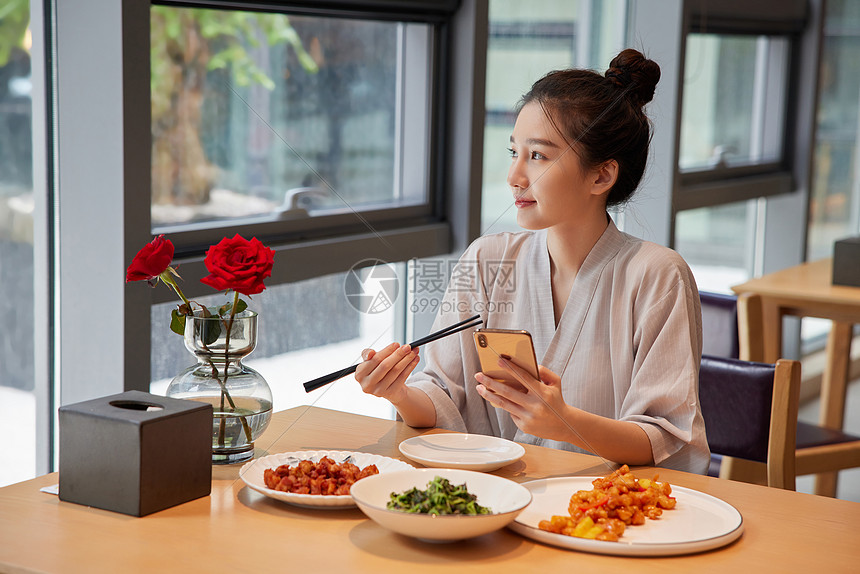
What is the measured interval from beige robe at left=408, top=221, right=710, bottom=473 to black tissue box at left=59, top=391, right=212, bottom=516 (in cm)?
48

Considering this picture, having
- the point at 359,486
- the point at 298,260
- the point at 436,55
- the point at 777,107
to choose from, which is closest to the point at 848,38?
the point at 777,107

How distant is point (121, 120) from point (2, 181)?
0.88ft

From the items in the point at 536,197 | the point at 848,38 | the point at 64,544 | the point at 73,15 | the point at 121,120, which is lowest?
the point at 64,544

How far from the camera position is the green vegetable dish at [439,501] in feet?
3.09

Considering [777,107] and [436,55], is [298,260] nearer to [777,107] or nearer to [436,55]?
[436,55]

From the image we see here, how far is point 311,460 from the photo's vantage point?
1171 millimetres

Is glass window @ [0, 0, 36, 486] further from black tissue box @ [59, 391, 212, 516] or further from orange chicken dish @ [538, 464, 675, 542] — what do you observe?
orange chicken dish @ [538, 464, 675, 542]

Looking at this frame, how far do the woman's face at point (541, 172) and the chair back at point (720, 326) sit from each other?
82 cm

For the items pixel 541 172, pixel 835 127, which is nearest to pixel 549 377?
pixel 541 172

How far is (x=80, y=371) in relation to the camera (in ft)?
5.78

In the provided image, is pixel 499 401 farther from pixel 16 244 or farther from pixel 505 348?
pixel 16 244

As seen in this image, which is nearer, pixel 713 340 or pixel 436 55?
pixel 713 340

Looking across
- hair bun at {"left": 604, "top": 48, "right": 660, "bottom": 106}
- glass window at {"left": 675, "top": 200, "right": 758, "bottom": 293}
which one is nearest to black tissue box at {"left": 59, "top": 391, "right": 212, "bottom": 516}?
hair bun at {"left": 604, "top": 48, "right": 660, "bottom": 106}

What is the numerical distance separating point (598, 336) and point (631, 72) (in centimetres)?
43
